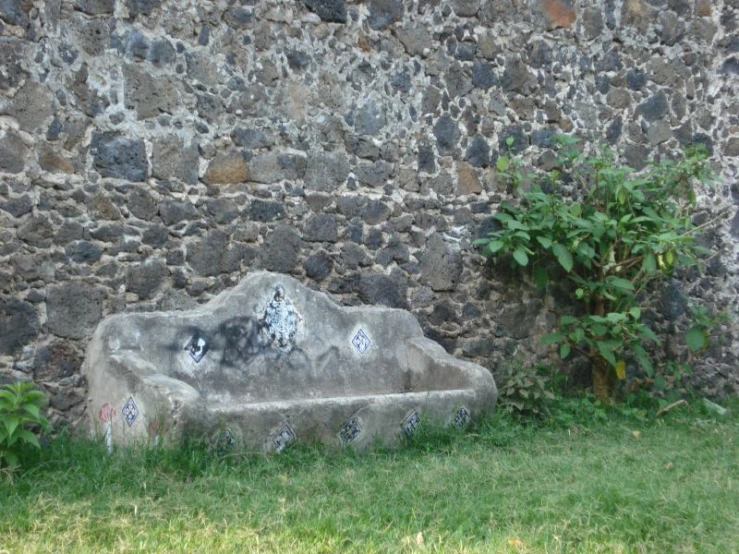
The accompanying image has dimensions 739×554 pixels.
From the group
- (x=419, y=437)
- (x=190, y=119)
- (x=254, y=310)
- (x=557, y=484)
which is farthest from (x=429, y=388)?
(x=190, y=119)

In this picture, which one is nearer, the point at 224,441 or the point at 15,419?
the point at 15,419

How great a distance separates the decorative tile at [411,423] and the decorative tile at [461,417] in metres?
0.31

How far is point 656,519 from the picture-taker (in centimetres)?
445

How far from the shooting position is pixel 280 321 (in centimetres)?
638

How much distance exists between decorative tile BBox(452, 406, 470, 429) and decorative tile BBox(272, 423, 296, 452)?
116 cm

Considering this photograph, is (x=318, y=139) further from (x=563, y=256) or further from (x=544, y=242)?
(x=563, y=256)

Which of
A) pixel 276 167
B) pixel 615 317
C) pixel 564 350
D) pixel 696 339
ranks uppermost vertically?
pixel 276 167

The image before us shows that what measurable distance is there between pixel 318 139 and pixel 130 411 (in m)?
2.30

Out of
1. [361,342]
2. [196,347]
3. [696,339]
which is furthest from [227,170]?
[696,339]

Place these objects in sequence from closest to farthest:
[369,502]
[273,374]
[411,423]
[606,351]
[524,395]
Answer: [369,502] → [411,423] → [273,374] → [524,395] → [606,351]

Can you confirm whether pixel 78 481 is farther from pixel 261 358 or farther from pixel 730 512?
pixel 730 512

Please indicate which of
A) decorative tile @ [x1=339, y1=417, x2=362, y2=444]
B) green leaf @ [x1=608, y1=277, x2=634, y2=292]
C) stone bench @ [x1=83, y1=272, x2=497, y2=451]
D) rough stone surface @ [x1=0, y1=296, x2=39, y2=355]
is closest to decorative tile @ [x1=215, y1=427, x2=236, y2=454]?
stone bench @ [x1=83, y1=272, x2=497, y2=451]

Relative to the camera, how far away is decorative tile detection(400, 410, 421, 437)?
5930mm

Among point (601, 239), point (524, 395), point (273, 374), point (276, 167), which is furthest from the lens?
point (601, 239)
